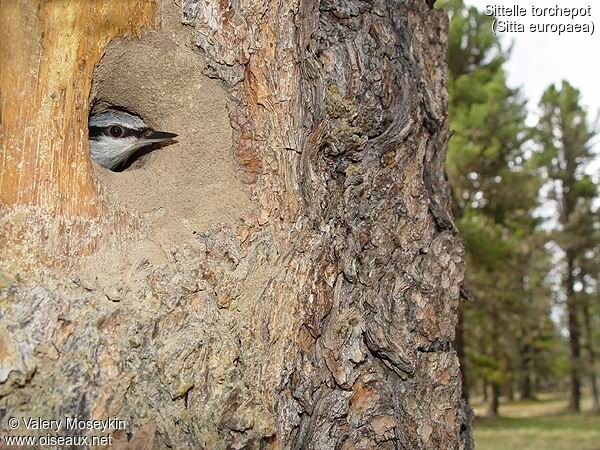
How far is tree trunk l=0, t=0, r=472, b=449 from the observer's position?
2.23 metres

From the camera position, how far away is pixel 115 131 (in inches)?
135

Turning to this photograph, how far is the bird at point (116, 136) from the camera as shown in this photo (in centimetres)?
321

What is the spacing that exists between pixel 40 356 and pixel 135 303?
0.38m

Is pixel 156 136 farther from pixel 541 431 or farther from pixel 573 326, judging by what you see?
pixel 573 326

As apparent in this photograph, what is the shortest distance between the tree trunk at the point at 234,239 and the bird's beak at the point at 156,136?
60 mm

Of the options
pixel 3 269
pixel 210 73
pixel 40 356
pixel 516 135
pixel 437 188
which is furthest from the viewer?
pixel 516 135

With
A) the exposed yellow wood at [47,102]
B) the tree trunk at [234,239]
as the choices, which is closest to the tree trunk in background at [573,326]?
the tree trunk at [234,239]

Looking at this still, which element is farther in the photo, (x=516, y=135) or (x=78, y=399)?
(x=516, y=135)

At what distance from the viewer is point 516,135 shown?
15125 mm

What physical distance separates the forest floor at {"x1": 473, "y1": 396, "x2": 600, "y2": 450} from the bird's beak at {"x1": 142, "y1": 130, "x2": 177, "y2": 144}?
1080 cm

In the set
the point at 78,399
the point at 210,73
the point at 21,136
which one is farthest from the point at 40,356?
the point at 210,73

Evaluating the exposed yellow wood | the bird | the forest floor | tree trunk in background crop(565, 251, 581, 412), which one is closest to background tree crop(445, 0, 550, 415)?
the forest floor

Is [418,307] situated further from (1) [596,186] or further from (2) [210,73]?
(1) [596,186]

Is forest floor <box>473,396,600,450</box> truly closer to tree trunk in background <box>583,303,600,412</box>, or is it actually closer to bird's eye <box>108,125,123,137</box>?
tree trunk in background <box>583,303,600,412</box>
